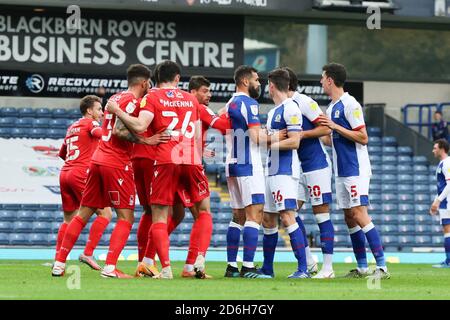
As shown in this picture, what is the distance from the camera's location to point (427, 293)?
11.5 meters

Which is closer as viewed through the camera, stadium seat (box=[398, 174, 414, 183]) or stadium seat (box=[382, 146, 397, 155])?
stadium seat (box=[398, 174, 414, 183])

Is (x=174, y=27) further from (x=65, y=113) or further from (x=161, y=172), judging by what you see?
(x=161, y=172)

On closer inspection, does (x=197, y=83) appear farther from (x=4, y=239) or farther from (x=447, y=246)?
(x=4, y=239)

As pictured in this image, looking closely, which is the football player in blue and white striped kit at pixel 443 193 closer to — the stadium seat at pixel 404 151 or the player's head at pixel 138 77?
the player's head at pixel 138 77

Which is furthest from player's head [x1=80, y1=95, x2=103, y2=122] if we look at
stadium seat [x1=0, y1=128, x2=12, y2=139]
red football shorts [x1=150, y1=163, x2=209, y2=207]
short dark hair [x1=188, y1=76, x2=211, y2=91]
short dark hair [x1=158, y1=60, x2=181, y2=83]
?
stadium seat [x1=0, y1=128, x2=12, y2=139]

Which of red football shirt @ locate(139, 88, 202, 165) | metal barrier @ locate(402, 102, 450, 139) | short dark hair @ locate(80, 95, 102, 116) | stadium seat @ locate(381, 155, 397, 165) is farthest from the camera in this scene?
metal barrier @ locate(402, 102, 450, 139)

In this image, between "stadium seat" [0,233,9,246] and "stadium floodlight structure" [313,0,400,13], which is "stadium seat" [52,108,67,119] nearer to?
"stadium seat" [0,233,9,246]

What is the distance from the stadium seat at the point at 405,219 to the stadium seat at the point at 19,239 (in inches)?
362

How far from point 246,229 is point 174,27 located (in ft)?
Answer: 56.4

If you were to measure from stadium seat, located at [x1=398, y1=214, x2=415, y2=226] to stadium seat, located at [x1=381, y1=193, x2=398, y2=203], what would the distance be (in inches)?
22.5

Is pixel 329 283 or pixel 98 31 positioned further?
pixel 98 31

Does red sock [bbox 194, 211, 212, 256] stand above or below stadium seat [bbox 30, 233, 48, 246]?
above

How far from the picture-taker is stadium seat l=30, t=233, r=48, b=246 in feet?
85.1

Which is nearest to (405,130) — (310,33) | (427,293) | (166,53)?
(310,33)
